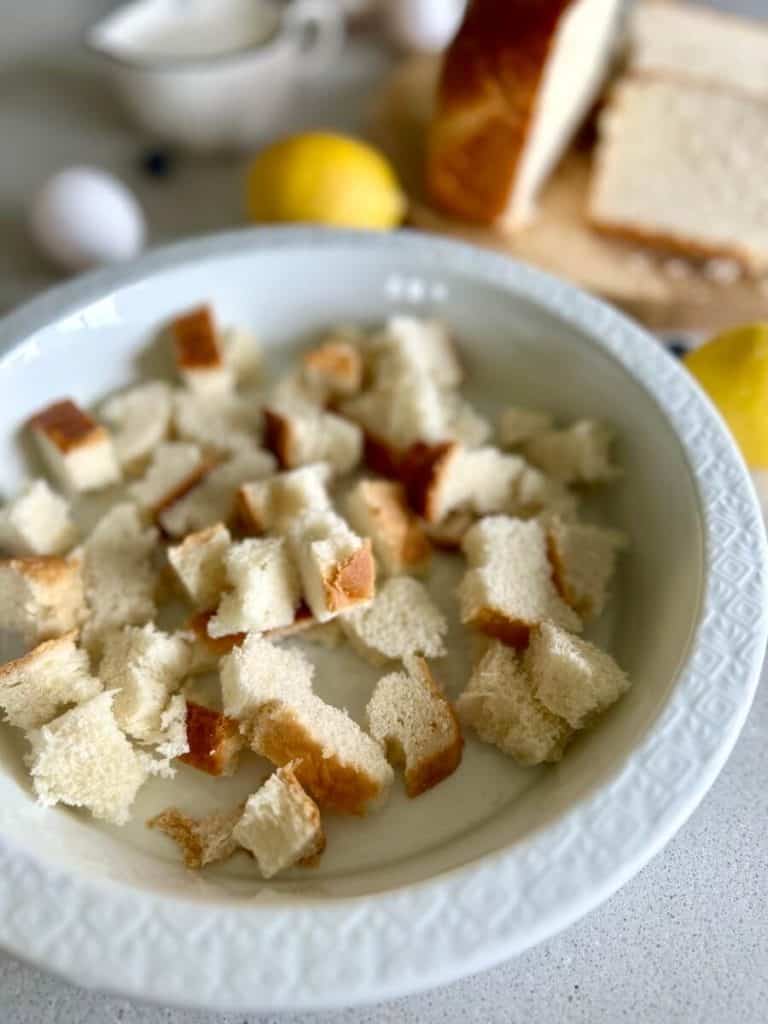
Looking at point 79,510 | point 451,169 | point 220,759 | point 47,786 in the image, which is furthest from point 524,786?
point 451,169

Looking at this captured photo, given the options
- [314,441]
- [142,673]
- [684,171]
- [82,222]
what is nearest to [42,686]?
[142,673]

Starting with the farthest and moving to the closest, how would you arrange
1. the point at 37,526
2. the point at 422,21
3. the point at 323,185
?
the point at 422,21, the point at 323,185, the point at 37,526

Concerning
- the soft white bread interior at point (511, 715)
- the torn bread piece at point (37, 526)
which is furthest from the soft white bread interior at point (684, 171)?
the torn bread piece at point (37, 526)

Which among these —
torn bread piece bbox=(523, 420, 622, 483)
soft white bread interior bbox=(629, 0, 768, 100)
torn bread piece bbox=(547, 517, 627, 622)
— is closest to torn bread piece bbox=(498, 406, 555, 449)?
torn bread piece bbox=(523, 420, 622, 483)

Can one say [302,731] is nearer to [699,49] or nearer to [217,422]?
[217,422]

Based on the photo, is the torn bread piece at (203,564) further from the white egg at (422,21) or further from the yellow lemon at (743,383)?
the white egg at (422,21)
